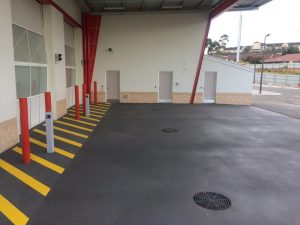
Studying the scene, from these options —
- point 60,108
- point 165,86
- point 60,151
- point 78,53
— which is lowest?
point 60,151

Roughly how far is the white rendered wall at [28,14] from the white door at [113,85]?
7108 mm

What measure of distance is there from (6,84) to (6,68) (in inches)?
17.1

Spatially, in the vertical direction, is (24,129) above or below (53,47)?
below

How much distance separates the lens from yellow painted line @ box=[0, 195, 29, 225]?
3742 millimetres

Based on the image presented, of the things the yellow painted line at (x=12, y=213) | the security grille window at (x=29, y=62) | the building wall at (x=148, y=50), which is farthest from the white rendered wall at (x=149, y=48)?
the yellow painted line at (x=12, y=213)

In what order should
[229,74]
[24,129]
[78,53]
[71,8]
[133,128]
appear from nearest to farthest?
1. [24,129]
2. [133,128]
3. [71,8]
4. [78,53]
5. [229,74]

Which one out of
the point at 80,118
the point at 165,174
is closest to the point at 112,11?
the point at 80,118

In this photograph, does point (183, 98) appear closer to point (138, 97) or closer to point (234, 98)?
point (138, 97)

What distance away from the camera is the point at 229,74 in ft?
55.2

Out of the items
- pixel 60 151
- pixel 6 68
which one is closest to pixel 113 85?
pixel 6 68

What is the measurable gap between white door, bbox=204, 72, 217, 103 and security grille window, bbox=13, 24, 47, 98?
10.7m

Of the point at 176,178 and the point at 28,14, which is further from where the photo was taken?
the point at 28,14

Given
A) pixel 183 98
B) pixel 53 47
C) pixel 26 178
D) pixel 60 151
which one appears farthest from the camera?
pixel 183 98

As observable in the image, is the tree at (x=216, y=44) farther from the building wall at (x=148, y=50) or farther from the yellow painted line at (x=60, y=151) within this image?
the yellow painted line at (x=60, y=151)
